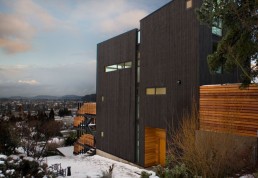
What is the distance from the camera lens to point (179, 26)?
12.0 m

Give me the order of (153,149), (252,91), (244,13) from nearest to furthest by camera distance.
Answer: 1. (244,13)
2. (252,91)
3. (153,149)

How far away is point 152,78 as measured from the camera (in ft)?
44.7

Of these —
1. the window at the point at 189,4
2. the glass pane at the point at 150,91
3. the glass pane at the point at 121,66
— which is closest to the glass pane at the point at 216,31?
the window at the point at 189,4

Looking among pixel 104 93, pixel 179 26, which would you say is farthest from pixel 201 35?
pixel 104 93

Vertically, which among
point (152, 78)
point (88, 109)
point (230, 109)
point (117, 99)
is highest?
point (152, 78)

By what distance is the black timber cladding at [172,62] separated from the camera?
36.2 feet

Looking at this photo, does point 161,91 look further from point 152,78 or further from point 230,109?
point 230,109

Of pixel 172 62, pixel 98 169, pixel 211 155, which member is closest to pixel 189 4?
pixel 172 62

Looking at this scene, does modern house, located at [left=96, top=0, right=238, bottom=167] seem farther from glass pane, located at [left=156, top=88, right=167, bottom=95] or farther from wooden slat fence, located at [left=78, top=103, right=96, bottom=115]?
→ wooden slat fence, located at [left=78, top=103, right=96, bottom=115]

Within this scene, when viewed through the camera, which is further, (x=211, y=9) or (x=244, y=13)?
(x=211, y=9)

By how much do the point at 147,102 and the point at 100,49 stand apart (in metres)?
7.67

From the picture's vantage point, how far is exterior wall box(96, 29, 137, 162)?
15.5m

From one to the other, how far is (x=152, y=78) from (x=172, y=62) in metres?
1.81

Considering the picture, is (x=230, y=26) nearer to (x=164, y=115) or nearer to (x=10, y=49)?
(x=164, y=115)
